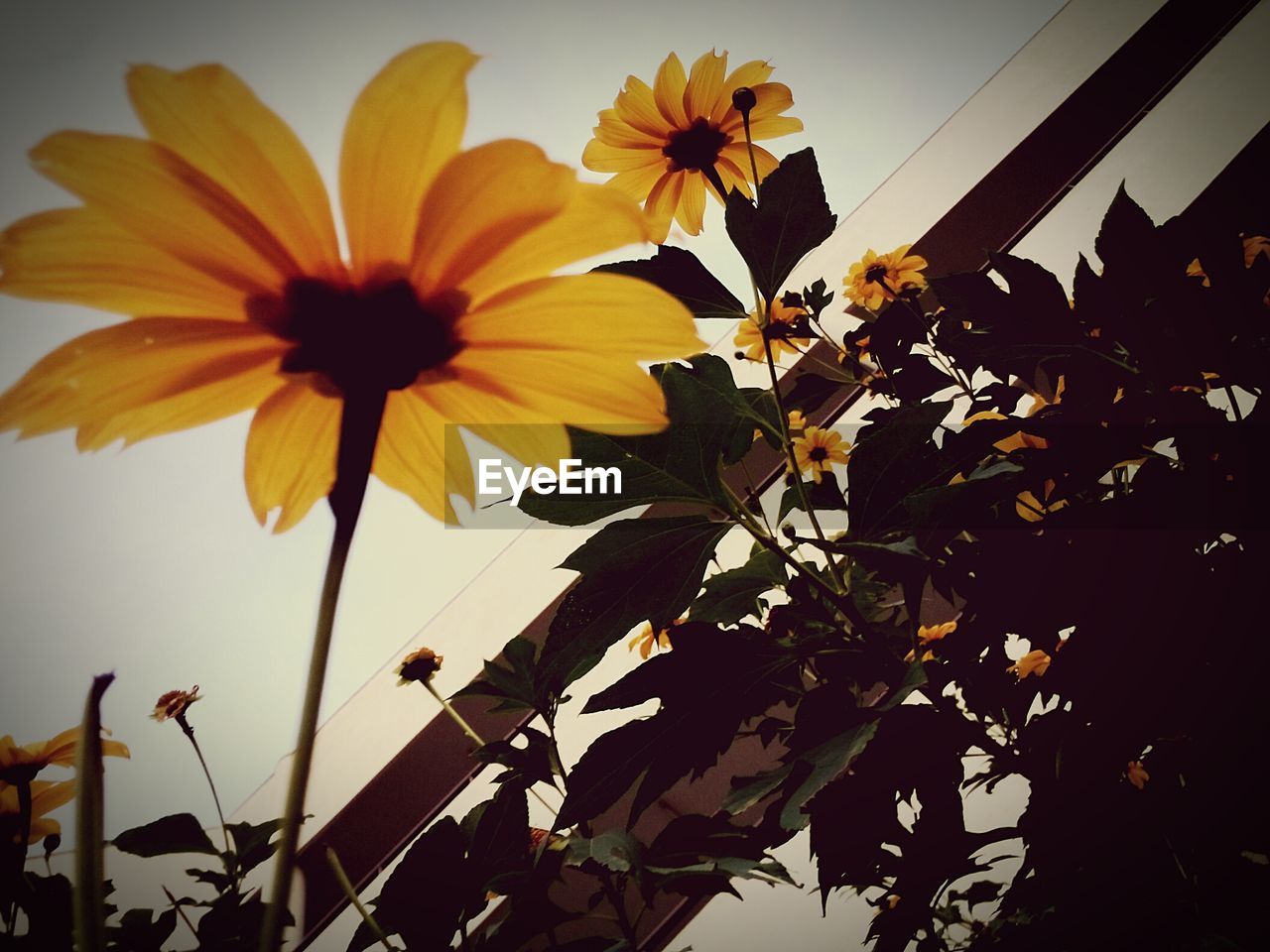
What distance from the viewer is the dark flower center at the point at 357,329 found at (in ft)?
0.42

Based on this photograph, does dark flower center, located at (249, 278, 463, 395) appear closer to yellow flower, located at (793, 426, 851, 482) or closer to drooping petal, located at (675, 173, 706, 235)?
drooping petal, located at (675, 173, 706, 235)

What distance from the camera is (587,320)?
138 mm

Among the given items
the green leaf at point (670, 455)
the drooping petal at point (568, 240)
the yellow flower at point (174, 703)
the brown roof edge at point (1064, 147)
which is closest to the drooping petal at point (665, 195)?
the green leaf at point (670, 455)

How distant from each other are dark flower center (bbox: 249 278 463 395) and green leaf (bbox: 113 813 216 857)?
47 cm

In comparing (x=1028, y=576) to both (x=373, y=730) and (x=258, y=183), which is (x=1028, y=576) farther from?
(x=373, y=730)

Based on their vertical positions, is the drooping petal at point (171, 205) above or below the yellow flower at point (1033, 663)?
above

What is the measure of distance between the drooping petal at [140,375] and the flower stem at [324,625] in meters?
0.04

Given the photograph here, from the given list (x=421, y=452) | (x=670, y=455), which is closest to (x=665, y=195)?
(x=670, y=455)

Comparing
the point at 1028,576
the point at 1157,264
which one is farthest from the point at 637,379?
the point at 1157,264

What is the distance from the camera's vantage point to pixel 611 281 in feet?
0.44

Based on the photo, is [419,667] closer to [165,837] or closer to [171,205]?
[165,837]

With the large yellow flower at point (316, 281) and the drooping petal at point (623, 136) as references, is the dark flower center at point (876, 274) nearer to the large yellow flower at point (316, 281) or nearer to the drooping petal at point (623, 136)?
the drooping petal at point (623, 136)

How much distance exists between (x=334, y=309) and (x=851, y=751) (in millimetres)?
256

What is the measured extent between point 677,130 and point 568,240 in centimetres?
29
